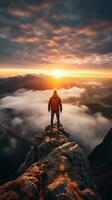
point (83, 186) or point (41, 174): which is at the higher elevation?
point (41, 174)

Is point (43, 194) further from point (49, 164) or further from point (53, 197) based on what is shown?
point (49, 164)

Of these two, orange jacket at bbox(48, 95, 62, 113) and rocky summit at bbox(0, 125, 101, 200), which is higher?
orange jacket at bbox(48, 95, 62, 113)

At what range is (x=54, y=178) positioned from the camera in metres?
23.6

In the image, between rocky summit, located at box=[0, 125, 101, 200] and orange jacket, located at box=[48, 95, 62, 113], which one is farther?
orange jacket, located at box=[48, 95, 62, 113]

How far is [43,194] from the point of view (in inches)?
814

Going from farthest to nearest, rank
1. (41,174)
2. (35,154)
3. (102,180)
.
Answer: (102,180) → (35,154) → (41,174)

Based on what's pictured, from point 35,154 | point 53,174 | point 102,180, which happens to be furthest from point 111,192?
point 53,174

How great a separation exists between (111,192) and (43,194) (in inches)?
6644

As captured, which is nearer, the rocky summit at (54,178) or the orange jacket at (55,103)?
the rocky summit at (54,178)

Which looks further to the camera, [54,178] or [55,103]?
[55,103]

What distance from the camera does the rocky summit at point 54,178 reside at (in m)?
19.9

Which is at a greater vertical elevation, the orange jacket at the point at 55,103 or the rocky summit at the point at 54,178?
the orange jacket at the point at 55,103

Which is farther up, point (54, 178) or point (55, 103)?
point (55, 103)

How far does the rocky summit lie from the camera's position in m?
19.9
